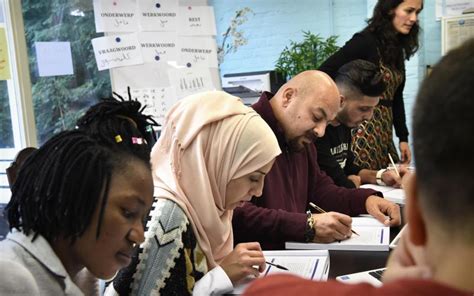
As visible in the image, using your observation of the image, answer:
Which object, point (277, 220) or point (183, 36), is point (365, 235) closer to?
point (277, 220)

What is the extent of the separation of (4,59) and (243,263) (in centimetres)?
165

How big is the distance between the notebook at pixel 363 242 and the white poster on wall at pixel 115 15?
1512 millimetres

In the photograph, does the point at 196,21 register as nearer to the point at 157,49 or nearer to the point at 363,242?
the point at 157,49

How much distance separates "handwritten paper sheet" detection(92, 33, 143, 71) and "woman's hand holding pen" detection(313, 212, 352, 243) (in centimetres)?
143

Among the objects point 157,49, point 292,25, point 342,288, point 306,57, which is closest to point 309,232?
point 342,288

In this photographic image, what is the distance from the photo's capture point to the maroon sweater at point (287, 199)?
1635 millimetres

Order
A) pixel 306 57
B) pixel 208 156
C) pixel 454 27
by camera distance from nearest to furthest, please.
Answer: pixel 208 156, pixel 306 57, pixel 454 27

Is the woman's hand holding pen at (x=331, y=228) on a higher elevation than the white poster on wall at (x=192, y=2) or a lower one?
lower

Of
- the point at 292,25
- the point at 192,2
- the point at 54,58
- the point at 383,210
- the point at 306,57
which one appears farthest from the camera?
the point at 292,25

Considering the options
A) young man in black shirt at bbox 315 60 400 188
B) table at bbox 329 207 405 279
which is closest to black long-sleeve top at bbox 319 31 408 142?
young man in black shirt at bbox 315 60 400 188

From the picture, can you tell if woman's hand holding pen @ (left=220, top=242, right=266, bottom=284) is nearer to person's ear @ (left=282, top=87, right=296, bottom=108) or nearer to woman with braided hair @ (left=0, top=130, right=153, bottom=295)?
woman with braided hair @ (left=0, top=130, right=153, bottom=295)

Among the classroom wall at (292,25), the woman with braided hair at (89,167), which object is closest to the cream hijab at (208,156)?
the woman with braided hair at (89,167)

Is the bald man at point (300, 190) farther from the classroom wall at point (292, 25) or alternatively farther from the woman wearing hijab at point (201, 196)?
the classroom wall at point (292, 25)

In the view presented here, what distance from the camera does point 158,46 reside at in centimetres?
270
